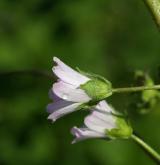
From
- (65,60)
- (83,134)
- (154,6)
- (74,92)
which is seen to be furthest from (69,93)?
(65,60)

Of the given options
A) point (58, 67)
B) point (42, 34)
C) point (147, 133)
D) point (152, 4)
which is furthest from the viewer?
point (42, 34)

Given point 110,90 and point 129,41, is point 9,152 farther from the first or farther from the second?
point 110,90

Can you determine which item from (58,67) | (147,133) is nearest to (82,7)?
(147,133)

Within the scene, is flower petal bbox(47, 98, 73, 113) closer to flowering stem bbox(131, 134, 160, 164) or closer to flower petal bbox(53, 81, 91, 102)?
flower petal bbox(53, 81, 91, 102)

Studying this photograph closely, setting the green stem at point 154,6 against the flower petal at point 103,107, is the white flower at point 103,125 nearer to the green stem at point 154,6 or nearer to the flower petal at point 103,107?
the flower petal at point 103,107

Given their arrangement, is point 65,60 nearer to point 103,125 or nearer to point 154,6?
point 103,125

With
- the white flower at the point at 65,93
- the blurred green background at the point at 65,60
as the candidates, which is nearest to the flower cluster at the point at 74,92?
the white flower at the point at 65,93

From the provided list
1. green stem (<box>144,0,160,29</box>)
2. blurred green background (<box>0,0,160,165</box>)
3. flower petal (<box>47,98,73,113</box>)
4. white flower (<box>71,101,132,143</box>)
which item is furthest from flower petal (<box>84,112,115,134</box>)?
blurred green background (<box>0,0,160,165</box>)
